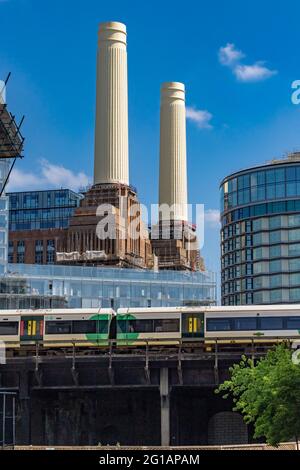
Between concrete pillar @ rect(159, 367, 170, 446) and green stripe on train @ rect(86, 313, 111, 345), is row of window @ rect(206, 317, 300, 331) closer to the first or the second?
concrete pillar @ rect(159, 367, 170, 446)

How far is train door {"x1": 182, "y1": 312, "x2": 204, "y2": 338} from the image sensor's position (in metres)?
73.7

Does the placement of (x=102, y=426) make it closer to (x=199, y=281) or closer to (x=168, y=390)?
(x=168, y=390)

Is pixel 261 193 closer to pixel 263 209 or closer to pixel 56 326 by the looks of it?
pixel 263 209

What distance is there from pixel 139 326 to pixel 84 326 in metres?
4.51

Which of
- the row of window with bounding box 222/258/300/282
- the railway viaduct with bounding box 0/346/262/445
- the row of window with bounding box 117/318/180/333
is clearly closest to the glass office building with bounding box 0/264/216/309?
the row of window with bounding box 222/258/300/282

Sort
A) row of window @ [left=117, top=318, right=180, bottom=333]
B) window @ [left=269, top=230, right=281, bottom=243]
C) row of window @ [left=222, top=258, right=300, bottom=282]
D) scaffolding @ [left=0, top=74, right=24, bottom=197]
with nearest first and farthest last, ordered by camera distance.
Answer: scaffolding @ [left=0, top=74, right=24, bottom=197] → row of window @ [left=117, top=318, right=180, bottom=333] → row of window @ [left=222, top=258, right=300, bottom=282] → window @ [left=269, top=230, right=281, bottom=243]

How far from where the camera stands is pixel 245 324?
73.3 metres

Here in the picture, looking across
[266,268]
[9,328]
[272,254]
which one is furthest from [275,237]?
[9,328]

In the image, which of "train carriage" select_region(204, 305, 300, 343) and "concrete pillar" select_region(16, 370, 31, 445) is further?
"train carriage" select_region(204, 305, 300, 343)

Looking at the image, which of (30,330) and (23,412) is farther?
(30,330)

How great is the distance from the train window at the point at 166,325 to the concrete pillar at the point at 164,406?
22.8ft

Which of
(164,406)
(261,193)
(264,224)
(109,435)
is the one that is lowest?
(109,435)

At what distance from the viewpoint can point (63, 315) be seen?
75750mm

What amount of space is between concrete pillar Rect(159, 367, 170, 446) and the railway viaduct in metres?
0.07
